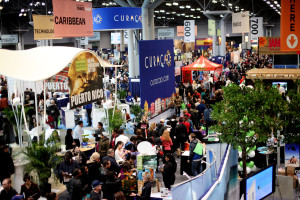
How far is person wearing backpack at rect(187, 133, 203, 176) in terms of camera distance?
26.9ft

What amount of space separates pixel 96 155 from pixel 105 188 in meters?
0.89

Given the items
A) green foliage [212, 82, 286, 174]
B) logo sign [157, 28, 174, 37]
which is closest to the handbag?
green foliage [212, 82, 286, 174]

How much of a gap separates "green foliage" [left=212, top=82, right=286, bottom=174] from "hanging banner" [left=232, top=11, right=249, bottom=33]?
51.5ft

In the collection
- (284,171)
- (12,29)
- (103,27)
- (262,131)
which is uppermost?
(12,29)

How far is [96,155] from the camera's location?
725 centimetres

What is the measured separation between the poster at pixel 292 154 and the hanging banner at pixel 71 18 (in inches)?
218

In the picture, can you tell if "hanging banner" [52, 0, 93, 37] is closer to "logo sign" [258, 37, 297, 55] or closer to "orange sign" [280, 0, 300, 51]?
"orange sign" [280, 0, 300, 51]

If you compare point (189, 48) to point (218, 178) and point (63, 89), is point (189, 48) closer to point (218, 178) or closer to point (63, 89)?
point (63, 89)

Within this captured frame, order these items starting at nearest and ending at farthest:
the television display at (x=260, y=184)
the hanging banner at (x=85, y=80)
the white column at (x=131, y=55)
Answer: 1. the television display at (x=260, y=184)
2. the hanging banner at (x=85, y=80)
3. the white column at (x=131, y=55)

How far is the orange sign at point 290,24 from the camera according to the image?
692cm

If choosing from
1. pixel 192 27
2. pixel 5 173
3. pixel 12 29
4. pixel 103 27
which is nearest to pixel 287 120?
pixel 5 173

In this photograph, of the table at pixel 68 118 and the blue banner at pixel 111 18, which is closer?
the blue banner at pixel 111 18

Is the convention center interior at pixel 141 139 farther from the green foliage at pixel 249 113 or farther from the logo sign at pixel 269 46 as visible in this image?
the logo sign at pixel 269 46

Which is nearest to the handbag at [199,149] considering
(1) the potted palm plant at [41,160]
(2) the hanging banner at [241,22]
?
(1) the potted palm plant at [41,160]
